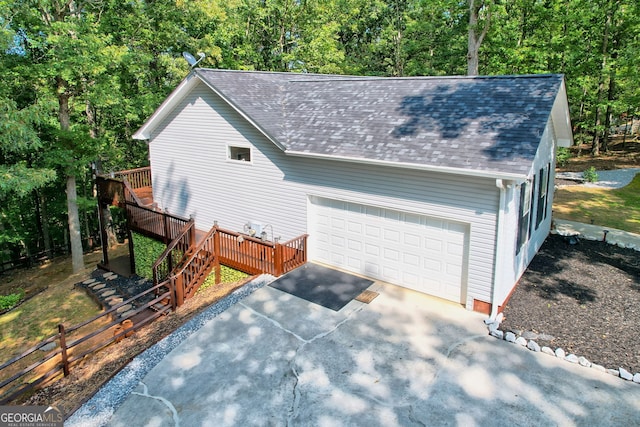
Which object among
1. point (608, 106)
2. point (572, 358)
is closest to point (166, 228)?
point (572, 358)

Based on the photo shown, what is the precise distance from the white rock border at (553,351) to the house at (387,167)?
2.18 ft

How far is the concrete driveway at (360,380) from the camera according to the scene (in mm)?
6117

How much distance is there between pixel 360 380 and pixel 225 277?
6074 mm

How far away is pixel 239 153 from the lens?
1335cm

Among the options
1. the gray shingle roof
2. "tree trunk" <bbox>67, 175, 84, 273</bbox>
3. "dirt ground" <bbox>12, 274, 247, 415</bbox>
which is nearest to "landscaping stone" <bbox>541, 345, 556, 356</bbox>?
the gray shingle roof

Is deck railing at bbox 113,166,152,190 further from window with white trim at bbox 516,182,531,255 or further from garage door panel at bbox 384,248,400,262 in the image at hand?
window with white trim at bbox 516,182,531,255

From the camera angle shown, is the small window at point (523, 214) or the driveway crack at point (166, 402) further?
the small window at point (523, 214)

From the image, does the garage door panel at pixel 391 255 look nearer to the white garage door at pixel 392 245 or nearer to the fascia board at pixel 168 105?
the white garage door at pixel 392 245

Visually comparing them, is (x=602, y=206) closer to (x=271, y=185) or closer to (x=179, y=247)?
(x=271, y=185)

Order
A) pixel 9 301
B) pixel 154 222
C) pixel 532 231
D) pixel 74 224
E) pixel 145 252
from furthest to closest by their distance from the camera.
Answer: pixel 74 224, pixel 9 301, pixel 145 252, pixel 154 222, pixel 532 231

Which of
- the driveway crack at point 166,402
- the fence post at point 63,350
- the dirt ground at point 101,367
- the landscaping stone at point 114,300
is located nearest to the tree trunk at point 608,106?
the dirt ground at point 101,367

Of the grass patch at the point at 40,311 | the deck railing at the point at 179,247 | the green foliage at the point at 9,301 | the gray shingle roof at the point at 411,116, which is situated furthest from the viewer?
the green foliage at the point at 9,301

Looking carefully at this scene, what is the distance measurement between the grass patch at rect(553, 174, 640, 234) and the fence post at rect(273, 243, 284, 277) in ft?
40.8

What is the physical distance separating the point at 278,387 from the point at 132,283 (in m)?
10.2
